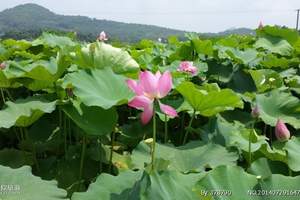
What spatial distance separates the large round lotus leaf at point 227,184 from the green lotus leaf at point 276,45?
1876mm

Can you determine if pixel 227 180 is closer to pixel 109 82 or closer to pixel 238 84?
pixel 109 82

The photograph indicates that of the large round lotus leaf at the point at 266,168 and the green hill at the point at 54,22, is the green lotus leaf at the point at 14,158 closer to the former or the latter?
the large round lotus leaf at the point at 266,168

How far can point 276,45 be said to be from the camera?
2779 mm

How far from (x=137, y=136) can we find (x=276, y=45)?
150 cm

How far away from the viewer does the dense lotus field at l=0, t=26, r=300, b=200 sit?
0.92 metres

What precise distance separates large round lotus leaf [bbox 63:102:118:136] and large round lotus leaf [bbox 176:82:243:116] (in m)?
0.22

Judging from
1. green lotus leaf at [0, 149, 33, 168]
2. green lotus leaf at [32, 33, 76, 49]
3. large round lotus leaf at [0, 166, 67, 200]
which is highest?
green lotus leaf at [32, 33, 76, 49]

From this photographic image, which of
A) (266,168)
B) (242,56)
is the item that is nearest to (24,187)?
(266,168)

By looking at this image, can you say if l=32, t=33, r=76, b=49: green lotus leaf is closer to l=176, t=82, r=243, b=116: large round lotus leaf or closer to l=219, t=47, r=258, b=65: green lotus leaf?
l=219, t=47, r=258, b=65: green lotus leaf

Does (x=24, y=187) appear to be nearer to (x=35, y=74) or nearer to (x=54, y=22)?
(x=35, y=74)

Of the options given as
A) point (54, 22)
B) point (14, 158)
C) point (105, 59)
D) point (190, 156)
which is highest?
point (105, 59)

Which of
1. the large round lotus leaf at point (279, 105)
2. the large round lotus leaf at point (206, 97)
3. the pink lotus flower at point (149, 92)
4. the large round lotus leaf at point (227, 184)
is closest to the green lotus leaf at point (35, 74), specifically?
the large round lotus leaf at point (206, 97)

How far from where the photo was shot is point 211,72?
7.45 ft

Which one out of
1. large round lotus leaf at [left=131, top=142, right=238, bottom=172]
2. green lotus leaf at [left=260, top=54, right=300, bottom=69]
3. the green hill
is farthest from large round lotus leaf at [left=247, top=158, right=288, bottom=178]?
the green hill
